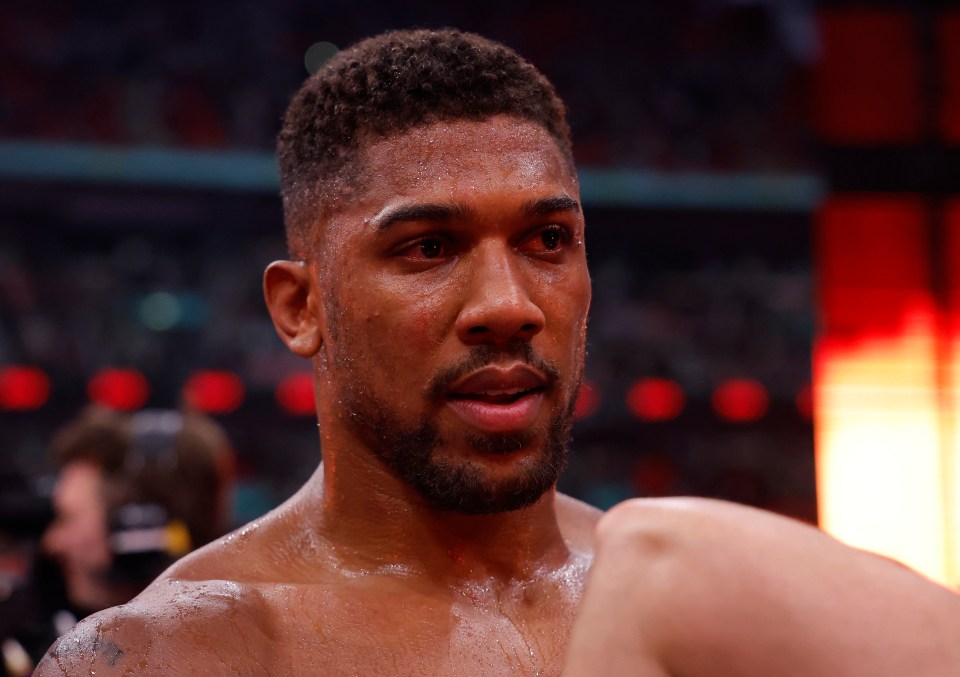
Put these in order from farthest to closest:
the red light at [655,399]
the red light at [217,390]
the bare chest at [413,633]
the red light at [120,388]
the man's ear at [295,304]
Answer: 1. the red light at [655,399]
2. the red light at [217,390]
3. the red light at [120,388]
4. the man's ear at [295,304]
5. the bare chest at [413,633]

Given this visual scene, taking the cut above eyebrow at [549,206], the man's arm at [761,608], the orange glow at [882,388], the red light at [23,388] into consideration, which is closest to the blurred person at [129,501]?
the cut above eyebrow at [549,206]

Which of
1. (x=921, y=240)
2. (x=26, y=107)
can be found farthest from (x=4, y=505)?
(x=26, y=107)

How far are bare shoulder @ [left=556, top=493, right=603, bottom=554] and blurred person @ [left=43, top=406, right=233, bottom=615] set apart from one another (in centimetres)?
135

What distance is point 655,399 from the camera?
10.3 m

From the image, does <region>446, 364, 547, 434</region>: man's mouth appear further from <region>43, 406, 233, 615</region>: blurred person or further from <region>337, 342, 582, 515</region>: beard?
<region>43, 406, 233, 615</region>: blurred person

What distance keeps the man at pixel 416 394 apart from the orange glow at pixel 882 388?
5488 millimetres

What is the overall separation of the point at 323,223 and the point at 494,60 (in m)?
0.36

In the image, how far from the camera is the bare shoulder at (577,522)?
5.99 feet

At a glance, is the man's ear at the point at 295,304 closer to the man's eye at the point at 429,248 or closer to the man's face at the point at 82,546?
the man's eye at the point at 429,248

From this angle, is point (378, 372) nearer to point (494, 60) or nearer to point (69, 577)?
point (494, 60)

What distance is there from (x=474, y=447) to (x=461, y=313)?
0.19 m

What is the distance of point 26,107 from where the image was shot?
982cm

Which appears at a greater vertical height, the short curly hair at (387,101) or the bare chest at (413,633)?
the short curly hair at (387,101)

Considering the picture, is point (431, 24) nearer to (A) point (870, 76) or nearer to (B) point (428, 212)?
(A) point (870, 76)
